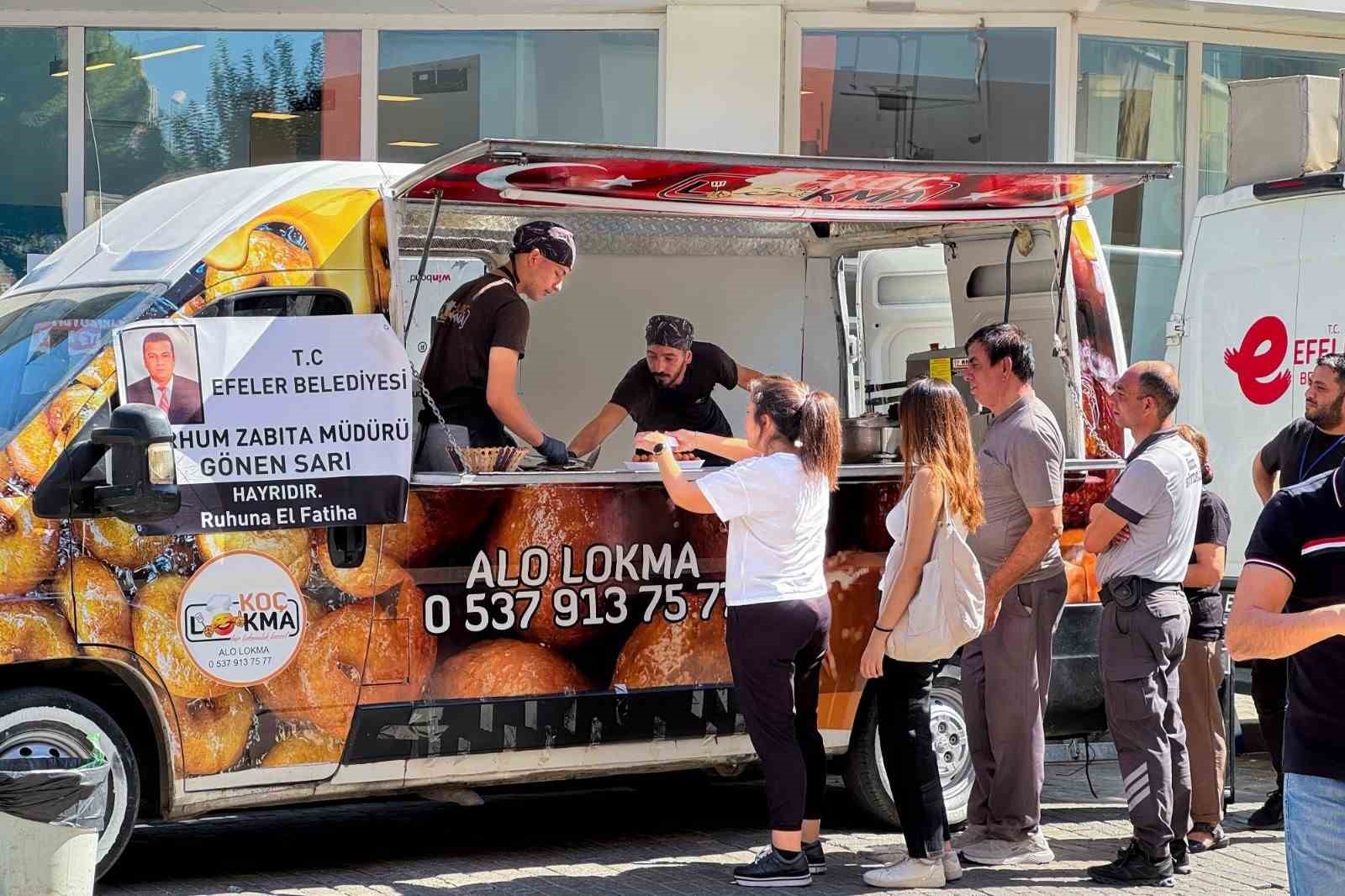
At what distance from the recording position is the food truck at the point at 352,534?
18.6 feet

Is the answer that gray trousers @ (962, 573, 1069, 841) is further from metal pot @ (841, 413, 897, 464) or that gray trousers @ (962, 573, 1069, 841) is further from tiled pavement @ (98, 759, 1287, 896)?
metal pot @ (841, 413, 897, 464)

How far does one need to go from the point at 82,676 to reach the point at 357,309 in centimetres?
154

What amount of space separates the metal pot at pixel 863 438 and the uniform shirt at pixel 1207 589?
171cm

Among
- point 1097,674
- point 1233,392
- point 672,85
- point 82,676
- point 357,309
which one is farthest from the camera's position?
point 672,85

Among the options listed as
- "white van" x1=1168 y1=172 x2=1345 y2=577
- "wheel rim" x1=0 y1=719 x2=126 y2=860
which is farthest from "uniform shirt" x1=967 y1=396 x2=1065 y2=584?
"wheel rim" x1=0 y1=719 x2=126 y2=860

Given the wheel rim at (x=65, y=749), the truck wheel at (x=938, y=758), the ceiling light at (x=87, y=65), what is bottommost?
the truck wheel at (x=938, y=758)

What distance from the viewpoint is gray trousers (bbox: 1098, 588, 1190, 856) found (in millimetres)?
6328

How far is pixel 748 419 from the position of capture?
6305 mm

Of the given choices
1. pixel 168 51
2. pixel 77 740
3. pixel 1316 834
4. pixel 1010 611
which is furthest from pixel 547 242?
pixel 168 51

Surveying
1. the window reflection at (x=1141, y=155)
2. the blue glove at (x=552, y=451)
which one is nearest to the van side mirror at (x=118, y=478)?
the blue glove at (x=552, y=451)

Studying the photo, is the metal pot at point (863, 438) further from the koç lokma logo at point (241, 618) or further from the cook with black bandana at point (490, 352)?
the koç lokma logo at point (241, 618)

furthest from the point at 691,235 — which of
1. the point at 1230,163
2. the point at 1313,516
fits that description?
the point at 1313,516

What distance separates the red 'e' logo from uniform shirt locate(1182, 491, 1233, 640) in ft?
6.17

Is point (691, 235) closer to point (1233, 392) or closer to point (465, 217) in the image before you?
point (465, 217)
